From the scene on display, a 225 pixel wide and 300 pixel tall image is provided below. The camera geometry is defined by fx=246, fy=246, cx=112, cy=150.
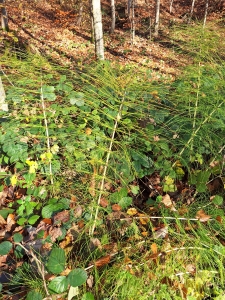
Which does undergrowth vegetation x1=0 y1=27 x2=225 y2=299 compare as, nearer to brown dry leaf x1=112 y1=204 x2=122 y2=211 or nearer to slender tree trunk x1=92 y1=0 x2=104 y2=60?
brown dry leaf x1=112 y1=204 x2=122 y2=211

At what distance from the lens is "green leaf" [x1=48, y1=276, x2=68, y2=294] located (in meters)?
1.05

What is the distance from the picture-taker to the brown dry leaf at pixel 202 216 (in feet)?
4.58

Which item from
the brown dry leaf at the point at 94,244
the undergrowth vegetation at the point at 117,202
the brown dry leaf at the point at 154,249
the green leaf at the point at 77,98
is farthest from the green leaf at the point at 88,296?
the green leaf at the point at 77,98

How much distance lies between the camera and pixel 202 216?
1.42m

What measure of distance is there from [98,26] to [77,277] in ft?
19.0

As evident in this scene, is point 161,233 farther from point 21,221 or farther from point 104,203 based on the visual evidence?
point 21,221

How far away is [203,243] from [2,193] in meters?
1.39

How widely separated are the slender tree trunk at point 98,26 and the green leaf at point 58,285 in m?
5.37

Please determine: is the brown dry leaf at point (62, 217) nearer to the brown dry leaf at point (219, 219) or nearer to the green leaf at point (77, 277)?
the green leaf at point (77, 277)

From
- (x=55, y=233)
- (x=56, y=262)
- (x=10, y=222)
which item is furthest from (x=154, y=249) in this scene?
(x=10, y=222)

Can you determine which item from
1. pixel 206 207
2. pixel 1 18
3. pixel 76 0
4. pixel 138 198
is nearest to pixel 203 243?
pixel 206 207

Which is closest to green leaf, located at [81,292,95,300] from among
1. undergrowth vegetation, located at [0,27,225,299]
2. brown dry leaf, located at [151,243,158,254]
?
undergrowth vegetation, located at [0,27,225,299]

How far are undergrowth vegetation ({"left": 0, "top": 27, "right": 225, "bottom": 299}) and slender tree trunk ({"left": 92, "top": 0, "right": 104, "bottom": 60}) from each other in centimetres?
410

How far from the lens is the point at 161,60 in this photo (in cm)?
1143
